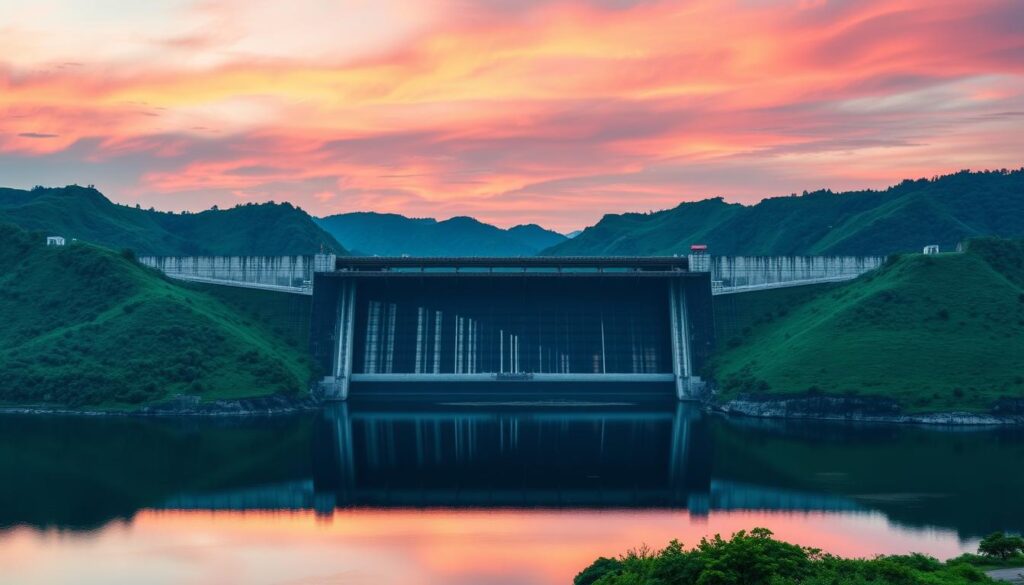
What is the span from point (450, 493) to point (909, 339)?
6282 cm

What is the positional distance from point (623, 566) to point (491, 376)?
8704 cm

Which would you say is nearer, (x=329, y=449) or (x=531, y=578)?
(x=531, y=578)

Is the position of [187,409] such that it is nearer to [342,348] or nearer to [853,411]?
[342,348]

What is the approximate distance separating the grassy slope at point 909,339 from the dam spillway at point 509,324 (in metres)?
9.24

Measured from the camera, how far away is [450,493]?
82375 mm

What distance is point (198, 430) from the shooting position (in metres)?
108

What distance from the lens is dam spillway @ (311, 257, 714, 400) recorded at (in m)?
139

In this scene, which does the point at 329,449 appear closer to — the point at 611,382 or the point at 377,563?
the point at 377,563

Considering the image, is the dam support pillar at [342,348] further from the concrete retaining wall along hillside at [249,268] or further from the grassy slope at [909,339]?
the grassy slope at [909,339]

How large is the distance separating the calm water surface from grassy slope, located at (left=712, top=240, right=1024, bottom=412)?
7618 mm

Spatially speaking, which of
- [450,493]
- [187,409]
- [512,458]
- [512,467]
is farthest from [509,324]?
[450,493]

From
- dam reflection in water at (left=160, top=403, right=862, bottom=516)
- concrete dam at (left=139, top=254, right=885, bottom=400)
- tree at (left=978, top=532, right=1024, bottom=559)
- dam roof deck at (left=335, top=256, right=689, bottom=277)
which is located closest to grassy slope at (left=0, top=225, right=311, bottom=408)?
concrete dam at (left=139, top=254, right=885, bottom=400)

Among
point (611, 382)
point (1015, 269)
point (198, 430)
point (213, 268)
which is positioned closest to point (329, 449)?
point (198, 430)

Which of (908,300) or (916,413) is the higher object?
(908,300)
